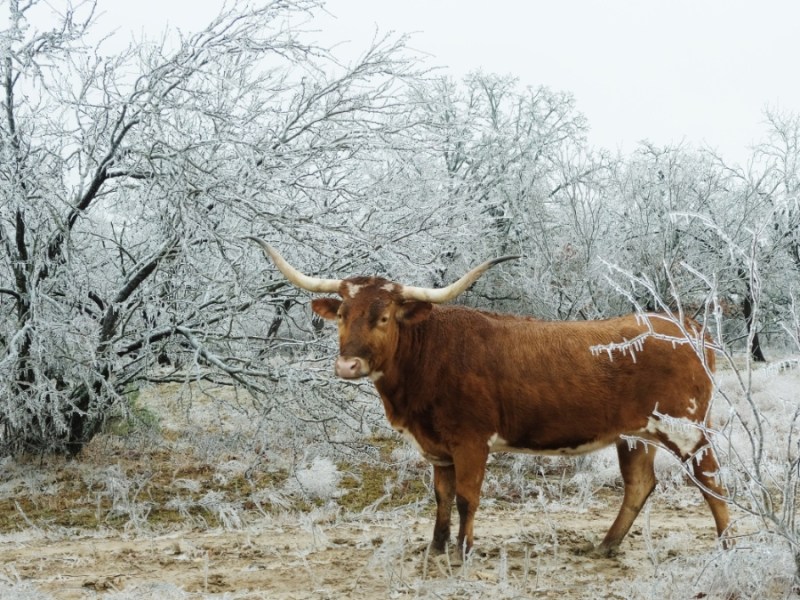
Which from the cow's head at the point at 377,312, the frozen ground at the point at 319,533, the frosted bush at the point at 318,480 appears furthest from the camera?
the frosted bush at the point at 318,480

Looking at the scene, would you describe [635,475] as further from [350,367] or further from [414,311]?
[350,367]

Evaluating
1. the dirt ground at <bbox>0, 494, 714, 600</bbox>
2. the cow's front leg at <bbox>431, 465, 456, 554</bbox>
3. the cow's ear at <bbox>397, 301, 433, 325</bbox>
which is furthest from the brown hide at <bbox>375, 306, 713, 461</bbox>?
the dirt ground at <bbox>0, 494, 714, 600</bbox>

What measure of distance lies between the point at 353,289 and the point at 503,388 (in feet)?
3.76

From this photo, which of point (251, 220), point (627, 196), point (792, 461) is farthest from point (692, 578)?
point (627, 196)

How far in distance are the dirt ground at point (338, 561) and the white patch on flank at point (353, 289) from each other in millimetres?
1490

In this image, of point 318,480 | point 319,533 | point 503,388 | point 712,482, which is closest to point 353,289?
point 503,388

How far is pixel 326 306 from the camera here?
5.56m

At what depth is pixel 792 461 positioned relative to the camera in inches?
149

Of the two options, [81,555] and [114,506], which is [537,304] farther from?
[81,555]

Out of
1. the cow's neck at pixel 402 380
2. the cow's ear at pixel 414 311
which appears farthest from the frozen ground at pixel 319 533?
the cow's ear at pixel 414 311

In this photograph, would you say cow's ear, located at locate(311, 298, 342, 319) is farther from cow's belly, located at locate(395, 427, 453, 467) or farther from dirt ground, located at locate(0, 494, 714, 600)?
dirt ground, located at locate(0, 494, 714, 600)

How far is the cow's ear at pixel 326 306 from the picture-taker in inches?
217

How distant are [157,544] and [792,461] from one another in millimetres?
4152

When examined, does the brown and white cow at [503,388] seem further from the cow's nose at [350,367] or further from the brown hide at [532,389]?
the cow's nose at [350,367]
